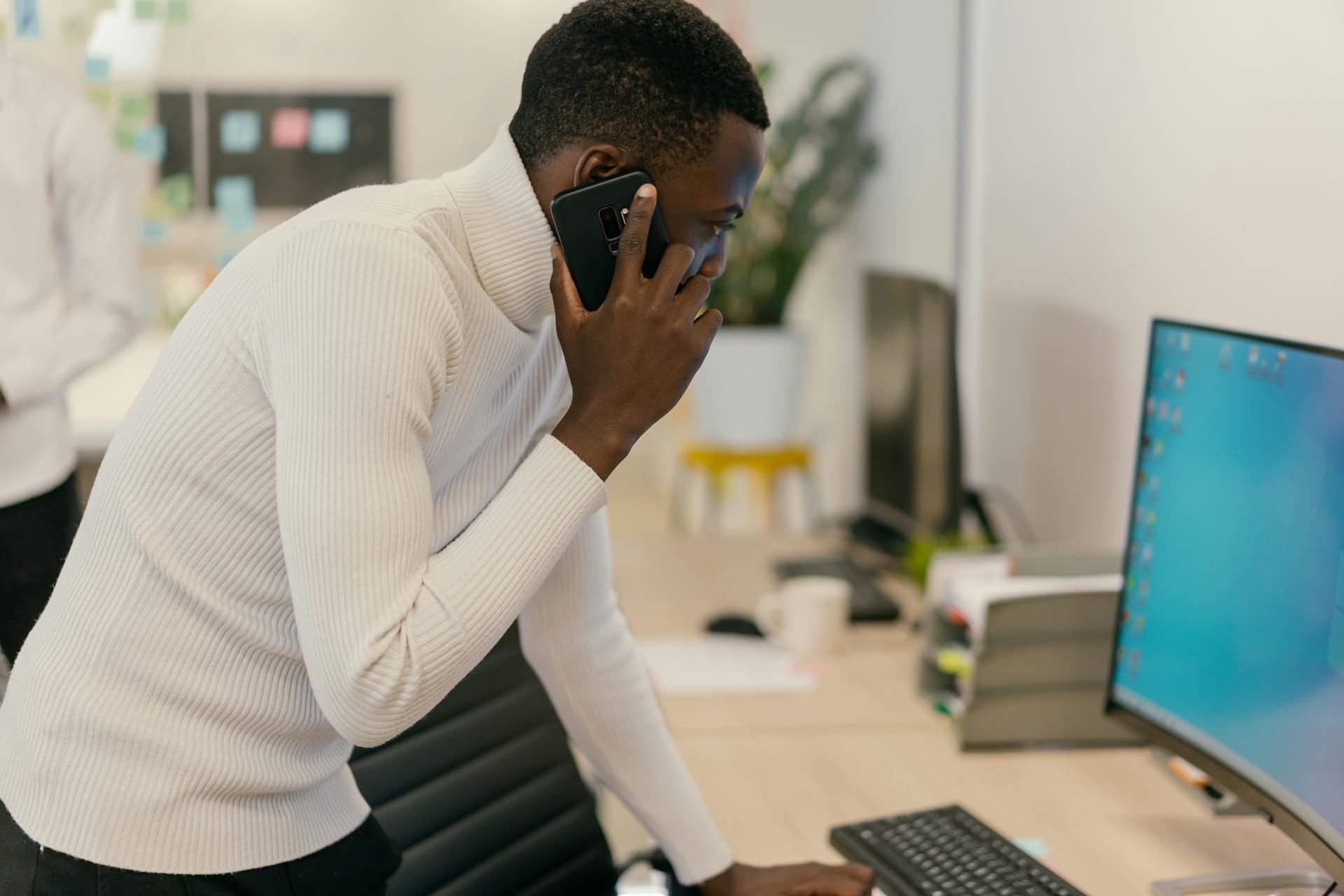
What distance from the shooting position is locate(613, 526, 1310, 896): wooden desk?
1.25m

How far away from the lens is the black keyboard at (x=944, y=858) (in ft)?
3.67

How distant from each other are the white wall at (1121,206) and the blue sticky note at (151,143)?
1937 mm

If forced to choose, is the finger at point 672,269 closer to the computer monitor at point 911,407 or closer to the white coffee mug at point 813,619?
the white coffee mug at point 813,619

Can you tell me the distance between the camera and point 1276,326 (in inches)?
55.6

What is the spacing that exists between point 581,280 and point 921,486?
149 cm

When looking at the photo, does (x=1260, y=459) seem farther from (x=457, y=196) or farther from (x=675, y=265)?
(x=457, y=196)

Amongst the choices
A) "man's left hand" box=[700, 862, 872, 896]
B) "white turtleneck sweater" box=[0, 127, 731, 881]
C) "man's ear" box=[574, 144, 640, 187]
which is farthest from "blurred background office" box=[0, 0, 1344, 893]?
"man's ear" box=[574, 144, 640, 187]

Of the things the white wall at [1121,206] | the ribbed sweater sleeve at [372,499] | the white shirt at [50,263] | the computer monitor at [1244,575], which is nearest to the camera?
the ribbed sweater sleeve at [372,499]

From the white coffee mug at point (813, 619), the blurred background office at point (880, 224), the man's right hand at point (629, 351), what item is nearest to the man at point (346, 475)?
the man's right hand at point (629, 351)

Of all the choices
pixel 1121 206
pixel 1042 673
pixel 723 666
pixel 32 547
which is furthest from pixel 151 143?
pixel 1042 673

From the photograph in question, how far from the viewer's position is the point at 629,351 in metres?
0.82

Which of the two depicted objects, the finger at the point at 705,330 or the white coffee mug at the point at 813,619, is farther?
the white coffee mug at the point at 813,619

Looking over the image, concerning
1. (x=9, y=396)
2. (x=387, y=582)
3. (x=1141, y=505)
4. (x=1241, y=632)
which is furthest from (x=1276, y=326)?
(x=9, y=396)

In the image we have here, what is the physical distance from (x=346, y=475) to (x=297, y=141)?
8.77 ft
